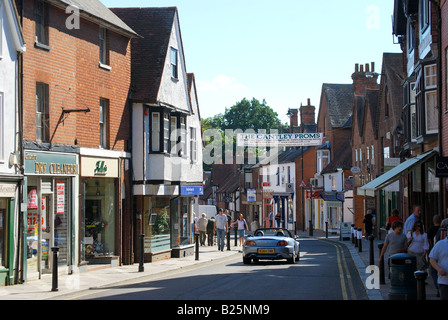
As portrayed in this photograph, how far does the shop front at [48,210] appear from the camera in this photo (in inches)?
814

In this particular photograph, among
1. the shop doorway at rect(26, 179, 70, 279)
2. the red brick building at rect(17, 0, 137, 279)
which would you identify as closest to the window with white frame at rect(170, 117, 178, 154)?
the red brick building at rect(17, 0, 137, 279)

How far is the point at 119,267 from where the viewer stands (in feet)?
83.1

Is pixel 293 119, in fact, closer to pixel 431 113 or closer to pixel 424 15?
pixel 424 15

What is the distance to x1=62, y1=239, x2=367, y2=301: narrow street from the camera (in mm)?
15461

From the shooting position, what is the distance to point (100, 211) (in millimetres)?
25344

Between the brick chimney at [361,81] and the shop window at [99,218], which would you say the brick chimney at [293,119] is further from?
the shop window at [99,218]

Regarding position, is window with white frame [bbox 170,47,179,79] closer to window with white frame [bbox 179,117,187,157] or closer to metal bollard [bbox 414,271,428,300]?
window with white frame [bbox 179,117,187,157]

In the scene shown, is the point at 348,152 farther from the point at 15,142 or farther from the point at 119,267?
the point at 15,142

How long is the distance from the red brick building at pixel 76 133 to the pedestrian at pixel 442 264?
1207 centimetres

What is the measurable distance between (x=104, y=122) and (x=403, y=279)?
46.2 feet

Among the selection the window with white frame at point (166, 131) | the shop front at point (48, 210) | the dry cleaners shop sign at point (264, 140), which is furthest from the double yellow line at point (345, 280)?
the dry cleaners shop sign at point (264, 140)

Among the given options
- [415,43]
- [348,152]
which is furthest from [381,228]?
[415,43]

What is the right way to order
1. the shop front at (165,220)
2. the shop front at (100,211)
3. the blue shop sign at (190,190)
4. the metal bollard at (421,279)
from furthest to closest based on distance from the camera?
the blue shop sign at (190,190), the shop front at (165,220), the shop front at (100,211), the metal bollard at (421,279)
